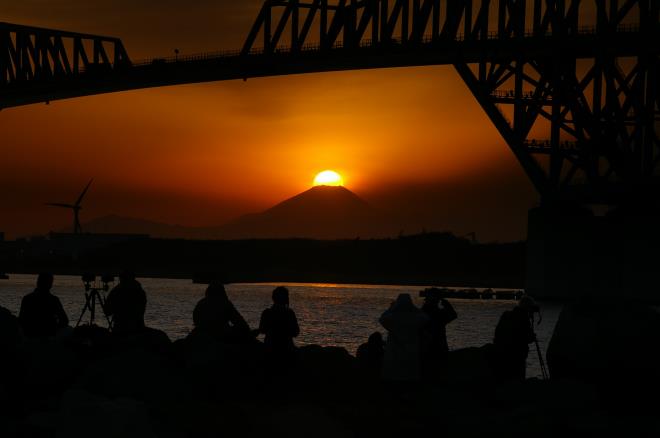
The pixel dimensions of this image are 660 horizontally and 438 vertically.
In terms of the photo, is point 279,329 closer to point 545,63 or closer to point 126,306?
point 126,306

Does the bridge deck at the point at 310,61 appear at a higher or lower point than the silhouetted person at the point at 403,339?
higher

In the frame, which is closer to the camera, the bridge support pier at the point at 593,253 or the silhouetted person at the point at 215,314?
the silhouetted person at the point at 215,314

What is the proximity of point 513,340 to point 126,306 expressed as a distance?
5858 mm

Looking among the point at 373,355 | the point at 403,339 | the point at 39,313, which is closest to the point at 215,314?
the point at 39,313

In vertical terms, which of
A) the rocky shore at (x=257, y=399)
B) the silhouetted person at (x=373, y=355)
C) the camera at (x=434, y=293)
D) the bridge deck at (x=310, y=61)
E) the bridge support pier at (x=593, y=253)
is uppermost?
the bridge deck at (x=310, y=61)

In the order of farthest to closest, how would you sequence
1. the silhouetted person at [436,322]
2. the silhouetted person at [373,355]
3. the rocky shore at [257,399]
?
the silhouetted person at [373,355] < the silhouetted person at [436,322] < the rocky shore at [257,399]

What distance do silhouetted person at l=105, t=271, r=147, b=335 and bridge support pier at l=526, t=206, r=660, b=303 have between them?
52.1 m

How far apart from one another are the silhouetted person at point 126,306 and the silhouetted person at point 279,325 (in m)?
3.32

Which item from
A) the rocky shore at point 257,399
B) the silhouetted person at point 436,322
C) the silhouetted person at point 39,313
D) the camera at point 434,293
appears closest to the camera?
the rocky shore at point 257,399

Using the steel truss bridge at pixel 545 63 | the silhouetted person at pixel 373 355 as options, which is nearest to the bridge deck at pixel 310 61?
the steel truss bridge at pixel 545 63

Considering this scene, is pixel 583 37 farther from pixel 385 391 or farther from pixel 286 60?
pixel 385 391

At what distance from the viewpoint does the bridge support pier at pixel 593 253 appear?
68438 mm

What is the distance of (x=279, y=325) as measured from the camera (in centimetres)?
1554

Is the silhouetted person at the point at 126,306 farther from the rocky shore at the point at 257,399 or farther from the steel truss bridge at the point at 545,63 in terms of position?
the steel truss bridge at the point at 545,63
